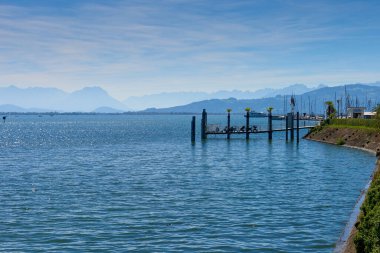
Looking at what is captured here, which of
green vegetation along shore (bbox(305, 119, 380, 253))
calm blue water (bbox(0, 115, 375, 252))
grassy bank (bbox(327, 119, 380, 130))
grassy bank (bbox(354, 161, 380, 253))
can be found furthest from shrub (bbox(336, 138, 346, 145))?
grassy bank (bbox(354, 161, 380, 253))

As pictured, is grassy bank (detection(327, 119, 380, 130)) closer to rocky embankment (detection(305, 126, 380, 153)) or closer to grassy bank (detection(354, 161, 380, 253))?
rocky embankment (detection(305, 126, 380, 153))

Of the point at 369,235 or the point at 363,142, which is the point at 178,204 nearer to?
the point at 369,235

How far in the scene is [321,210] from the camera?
3766 centimetres

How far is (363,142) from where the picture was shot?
91.8 meters

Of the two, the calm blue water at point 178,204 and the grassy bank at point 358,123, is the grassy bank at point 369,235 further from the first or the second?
the grassy bank at point 358,123

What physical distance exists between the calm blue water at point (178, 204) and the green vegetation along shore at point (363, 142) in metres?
3.39

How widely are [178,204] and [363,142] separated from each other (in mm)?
→ 60797

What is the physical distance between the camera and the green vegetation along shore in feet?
75.2

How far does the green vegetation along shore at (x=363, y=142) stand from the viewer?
22.9 m

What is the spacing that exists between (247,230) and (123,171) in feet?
101

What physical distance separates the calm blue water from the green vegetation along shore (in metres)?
3.39

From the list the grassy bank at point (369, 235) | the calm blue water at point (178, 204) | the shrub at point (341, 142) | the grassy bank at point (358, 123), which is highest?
the grassy bank at point (358, 123)

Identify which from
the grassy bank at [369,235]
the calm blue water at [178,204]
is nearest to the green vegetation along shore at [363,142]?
the grassy bank at [369,235]

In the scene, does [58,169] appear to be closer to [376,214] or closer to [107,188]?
[107,188]
